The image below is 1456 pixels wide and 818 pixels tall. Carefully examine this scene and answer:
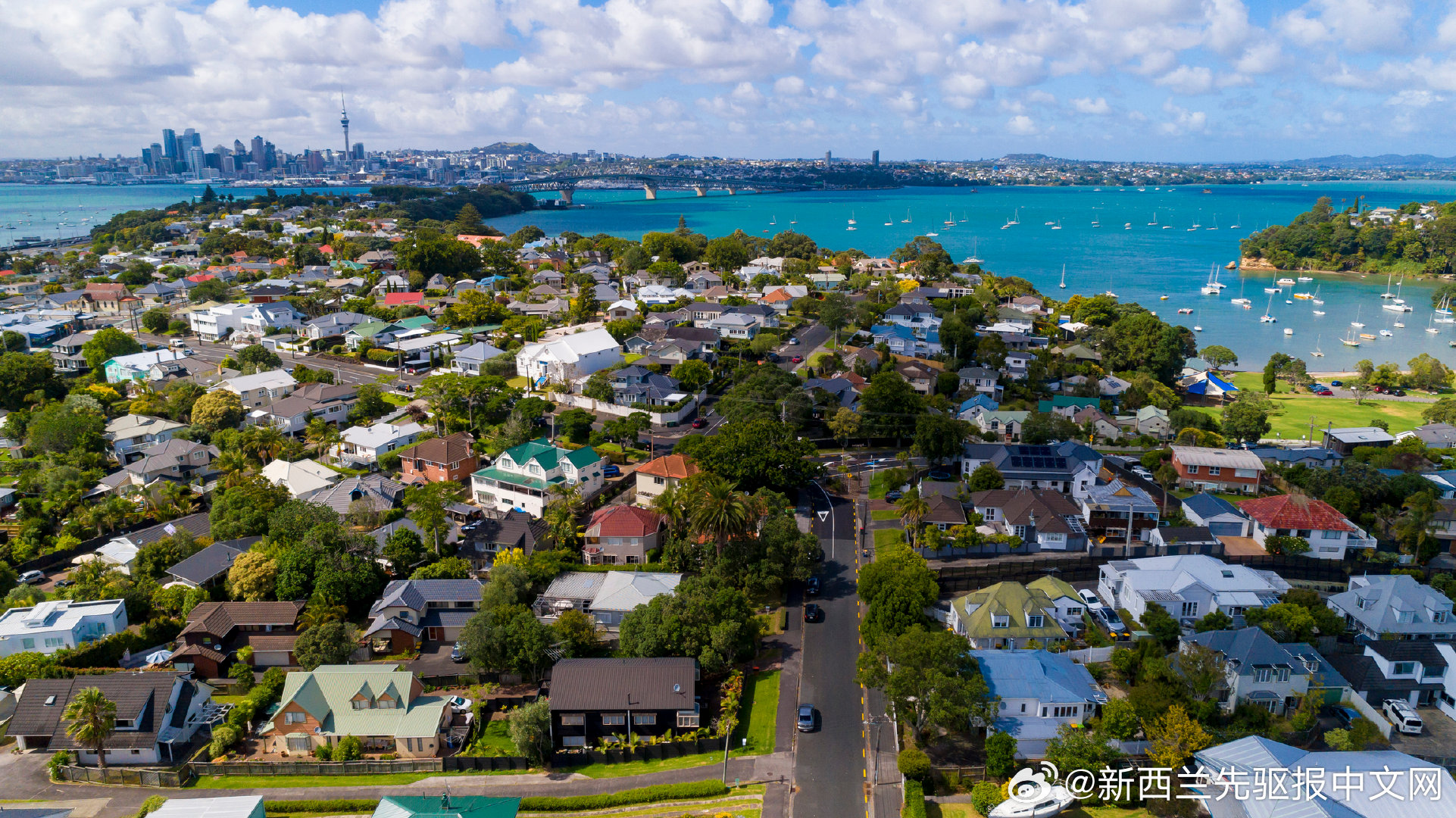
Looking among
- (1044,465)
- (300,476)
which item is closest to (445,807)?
(300,476)

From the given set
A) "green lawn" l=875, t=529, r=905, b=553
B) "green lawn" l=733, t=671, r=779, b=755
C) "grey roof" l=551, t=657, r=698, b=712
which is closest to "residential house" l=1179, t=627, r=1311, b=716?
"green lawn" l=875, t=529, r=905, b=553

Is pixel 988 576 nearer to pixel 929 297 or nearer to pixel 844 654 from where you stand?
pixel 844 654

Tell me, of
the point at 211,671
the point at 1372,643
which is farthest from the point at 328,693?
the point at 1372,643

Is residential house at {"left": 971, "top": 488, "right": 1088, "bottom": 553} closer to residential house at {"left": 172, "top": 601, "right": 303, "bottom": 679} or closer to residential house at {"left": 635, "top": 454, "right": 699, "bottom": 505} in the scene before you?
residential house at {"left": 635, "top": 454, "right": 699, "bottom": 505}

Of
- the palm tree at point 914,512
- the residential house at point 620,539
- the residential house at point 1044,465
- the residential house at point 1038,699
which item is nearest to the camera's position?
the residential house at point 1038,699

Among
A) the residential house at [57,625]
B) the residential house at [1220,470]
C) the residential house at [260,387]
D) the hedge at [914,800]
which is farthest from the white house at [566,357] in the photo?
the hedge at [914,800]

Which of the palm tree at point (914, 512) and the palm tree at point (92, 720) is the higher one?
the palm tree at point (914, 512)

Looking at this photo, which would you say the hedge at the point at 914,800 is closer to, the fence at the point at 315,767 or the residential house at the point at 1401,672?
the fence at the point at 315,767
